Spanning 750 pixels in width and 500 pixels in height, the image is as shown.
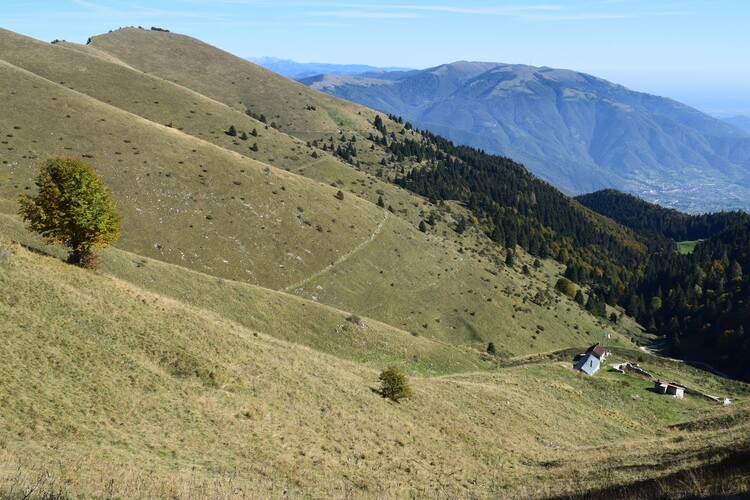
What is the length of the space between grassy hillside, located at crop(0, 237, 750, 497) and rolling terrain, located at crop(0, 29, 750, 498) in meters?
0.14

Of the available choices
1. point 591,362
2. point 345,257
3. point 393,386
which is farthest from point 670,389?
point 345,257

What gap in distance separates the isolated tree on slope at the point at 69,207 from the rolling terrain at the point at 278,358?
216cm

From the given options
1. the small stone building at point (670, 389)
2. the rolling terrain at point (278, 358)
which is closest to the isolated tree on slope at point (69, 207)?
the rolling terrain at point (278, 358)

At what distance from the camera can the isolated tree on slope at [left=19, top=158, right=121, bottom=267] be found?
34.5 m

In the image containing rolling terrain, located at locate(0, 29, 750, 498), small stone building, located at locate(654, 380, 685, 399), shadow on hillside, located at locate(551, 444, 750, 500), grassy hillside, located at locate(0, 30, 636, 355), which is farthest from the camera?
grassy hillside, located at locate(0, 30, 636, 355)

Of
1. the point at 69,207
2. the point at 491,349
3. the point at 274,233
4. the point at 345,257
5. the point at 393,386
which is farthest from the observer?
the point at 345,257

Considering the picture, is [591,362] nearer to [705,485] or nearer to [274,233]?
[274,233]

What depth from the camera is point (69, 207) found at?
114ft

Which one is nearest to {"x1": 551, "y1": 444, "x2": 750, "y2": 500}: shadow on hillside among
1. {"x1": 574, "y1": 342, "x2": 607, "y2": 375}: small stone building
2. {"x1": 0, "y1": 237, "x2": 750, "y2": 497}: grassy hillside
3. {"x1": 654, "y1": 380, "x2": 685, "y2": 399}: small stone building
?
{"x1": 0, "y1": 237, "x2": 750, "y2": 497}: grassy hillside

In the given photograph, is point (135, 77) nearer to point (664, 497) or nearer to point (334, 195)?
point (334, 195)

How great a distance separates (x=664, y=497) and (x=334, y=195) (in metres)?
103

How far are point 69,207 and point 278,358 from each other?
1879 centimetres

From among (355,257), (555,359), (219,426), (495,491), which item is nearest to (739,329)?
(555,359)

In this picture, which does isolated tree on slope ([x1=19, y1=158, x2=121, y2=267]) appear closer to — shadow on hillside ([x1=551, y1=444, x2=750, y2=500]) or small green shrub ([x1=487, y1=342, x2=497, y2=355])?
shadow on hillside ([x1=551, y1=444, x2=750, y2=500])
